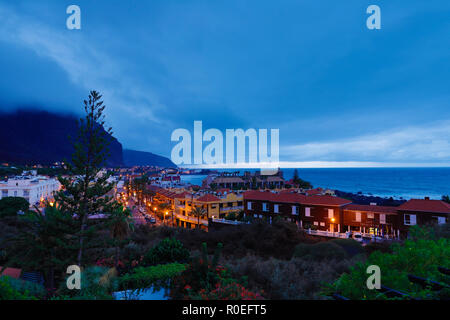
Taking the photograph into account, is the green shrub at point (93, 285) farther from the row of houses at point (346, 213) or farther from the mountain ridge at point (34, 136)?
the mountain ridge at point (34, 136)

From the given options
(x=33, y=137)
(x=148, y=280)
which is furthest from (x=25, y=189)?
(x=33, y=137)

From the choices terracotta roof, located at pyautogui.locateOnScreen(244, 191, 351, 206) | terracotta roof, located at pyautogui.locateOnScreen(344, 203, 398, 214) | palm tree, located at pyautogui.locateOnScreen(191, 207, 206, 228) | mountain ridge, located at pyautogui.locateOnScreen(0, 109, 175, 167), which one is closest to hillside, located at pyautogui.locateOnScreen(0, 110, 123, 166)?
mountain ridge, located at pyautogui.locateOnScreen(0, 109, 175, 167)

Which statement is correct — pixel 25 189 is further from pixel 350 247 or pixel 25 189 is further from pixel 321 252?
pixel 350 247

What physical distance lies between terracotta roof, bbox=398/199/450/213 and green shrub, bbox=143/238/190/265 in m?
27.1

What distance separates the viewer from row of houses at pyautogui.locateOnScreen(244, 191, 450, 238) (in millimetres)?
25516

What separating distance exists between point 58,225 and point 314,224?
95.9 feet

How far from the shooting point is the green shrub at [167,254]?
10609mm

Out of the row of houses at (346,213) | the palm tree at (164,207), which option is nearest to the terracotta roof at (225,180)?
the palm tree at (164,207)

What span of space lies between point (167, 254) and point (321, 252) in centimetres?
939

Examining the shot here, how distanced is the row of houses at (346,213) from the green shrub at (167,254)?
24.6 meters

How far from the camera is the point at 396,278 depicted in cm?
436

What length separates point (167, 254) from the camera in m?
10.7
